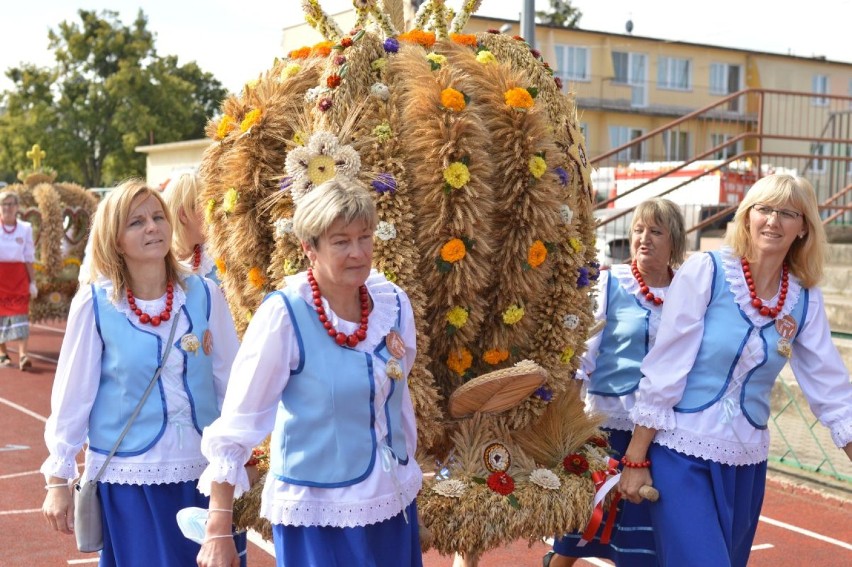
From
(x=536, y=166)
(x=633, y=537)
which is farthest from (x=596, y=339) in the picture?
(x=536, y=166)

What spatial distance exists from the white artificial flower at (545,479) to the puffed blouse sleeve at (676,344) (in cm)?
41

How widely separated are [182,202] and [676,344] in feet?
7.78

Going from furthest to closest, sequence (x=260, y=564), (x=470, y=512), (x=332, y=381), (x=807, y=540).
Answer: (x=807, y=540) < (x=260, y=564) < (x=470, y=512) < (x=332, y=381)

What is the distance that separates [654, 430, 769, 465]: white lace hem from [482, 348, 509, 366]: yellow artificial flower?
0.69 m

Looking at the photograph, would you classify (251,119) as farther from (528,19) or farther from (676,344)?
(528,19)

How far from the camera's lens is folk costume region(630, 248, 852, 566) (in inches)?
147

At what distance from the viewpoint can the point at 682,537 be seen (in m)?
3.69

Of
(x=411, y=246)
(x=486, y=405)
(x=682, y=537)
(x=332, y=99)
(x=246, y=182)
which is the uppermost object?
(x=332, y=99)

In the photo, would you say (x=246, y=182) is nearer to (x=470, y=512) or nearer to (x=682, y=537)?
(x=470, y=512)

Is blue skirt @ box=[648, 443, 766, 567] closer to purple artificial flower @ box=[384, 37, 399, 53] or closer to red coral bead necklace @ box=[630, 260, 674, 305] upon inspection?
red coral bead necklace @ box=[630, 260, 674, 305]

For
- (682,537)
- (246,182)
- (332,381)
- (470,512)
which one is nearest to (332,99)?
(246,182)

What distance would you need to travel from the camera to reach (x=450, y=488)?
139 inches

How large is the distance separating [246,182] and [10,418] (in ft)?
21.4

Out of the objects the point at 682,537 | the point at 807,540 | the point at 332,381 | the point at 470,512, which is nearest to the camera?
the point at 332,381
